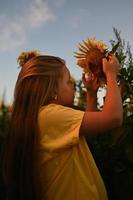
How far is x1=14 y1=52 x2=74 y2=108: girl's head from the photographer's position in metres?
2.22

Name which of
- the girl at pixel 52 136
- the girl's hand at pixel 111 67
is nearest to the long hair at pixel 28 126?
the girl at pixel 52 136

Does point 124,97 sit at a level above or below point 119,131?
above

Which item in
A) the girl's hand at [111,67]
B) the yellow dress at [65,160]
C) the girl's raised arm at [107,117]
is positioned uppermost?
the girl's hand at [111,67]

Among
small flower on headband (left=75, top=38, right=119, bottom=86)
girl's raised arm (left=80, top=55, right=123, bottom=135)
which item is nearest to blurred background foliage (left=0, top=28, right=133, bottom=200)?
small flower on headband (left=75, top=38, right=119, bottom=86)

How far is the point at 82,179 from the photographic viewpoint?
211cm

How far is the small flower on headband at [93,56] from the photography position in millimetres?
2604

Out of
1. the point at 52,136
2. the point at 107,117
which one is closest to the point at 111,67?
the point at 107,117

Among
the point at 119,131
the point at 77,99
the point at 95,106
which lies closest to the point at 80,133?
the point at 95,106

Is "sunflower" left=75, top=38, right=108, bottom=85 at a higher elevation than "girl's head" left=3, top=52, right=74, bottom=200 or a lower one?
higher

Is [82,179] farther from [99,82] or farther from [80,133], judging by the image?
[99,82]

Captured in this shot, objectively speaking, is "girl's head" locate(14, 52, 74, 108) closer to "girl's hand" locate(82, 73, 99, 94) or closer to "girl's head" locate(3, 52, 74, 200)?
"girl's head" locate(3, 52, 74, 200)

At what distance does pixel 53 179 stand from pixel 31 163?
12 cm

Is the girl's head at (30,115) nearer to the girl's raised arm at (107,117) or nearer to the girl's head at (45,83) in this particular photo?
the girl's head at (45,83)

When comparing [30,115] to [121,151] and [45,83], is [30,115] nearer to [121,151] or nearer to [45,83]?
[45,83]
